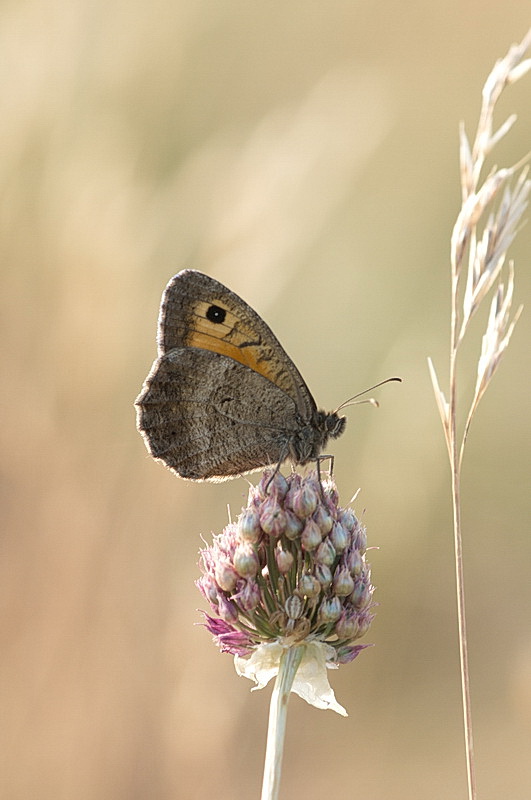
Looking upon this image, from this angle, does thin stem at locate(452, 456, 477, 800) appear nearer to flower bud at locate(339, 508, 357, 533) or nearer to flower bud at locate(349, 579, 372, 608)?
flower bud at locate(349, 579, 372, 608)

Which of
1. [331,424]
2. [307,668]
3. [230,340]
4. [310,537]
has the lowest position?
[307,668]

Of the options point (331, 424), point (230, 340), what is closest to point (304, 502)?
point (331, 424)

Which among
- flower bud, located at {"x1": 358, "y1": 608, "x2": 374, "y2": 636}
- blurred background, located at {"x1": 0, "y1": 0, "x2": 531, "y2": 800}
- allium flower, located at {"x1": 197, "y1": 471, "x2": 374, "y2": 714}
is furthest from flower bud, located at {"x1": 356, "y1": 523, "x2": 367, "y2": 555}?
blurred background, located at {"x1": 0, "y1": 0, "x2": 531, "y2": 800}

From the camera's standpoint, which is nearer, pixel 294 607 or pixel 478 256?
pixel 478 256

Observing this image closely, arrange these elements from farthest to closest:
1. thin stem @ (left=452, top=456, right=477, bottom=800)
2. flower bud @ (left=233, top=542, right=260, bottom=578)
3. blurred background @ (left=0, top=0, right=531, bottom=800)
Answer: blurred background @ (left=0, top=0, right=531, bottom=800)
flower bud @ (left=233, top=542, right=260, bottom=578)
thin stem @ (left=452, top=456, right=477, bottom=800)

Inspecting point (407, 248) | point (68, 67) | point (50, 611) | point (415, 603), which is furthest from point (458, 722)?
point (68, 67)

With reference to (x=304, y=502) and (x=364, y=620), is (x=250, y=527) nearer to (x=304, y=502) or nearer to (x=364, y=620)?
(x=304, y=502)

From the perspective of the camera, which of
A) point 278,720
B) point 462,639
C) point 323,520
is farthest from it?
point 323,520

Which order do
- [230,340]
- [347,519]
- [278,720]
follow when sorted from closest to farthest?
[278,720], [347,519], [230,340]
